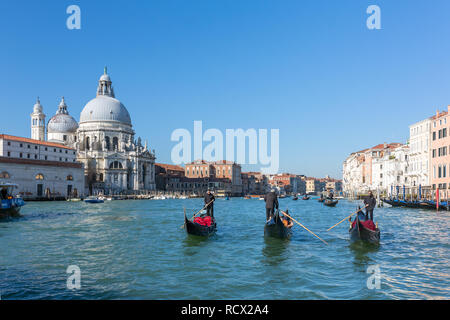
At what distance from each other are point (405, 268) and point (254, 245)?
13.3 feet

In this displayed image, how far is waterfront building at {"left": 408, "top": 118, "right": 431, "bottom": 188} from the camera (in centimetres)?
3306

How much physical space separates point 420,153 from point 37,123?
199 feet

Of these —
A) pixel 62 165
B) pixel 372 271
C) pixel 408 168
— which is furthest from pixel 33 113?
pixel 372 271

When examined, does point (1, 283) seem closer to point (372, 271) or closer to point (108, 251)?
point (108, 251)

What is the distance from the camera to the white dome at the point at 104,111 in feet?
238

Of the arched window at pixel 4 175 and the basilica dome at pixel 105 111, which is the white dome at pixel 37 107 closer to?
the basilica dome at pixel 105 111

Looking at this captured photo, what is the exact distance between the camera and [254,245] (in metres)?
10.9

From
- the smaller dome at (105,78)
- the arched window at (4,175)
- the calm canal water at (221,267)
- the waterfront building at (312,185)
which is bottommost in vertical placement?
the waterfront building at (312,185)

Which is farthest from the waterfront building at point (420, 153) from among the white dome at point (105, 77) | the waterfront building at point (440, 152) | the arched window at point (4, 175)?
the white dome at point (105, 77)

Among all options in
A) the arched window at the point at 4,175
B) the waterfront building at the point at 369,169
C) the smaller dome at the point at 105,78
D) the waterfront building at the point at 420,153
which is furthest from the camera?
the smaller dome at the point at 105,78

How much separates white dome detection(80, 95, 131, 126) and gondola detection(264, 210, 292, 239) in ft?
214

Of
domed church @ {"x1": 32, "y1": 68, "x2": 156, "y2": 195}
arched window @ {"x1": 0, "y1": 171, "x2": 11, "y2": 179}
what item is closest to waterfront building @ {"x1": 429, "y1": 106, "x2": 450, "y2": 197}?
→ arched window @ {"x1": 0, "y1": 171, "x2": 11, "y2": 179}

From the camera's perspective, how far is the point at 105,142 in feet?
229

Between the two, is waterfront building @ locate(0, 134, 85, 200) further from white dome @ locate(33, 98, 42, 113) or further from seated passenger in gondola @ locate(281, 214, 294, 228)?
seated passenger in gondola @ locate(281, 214, 294, 228)
